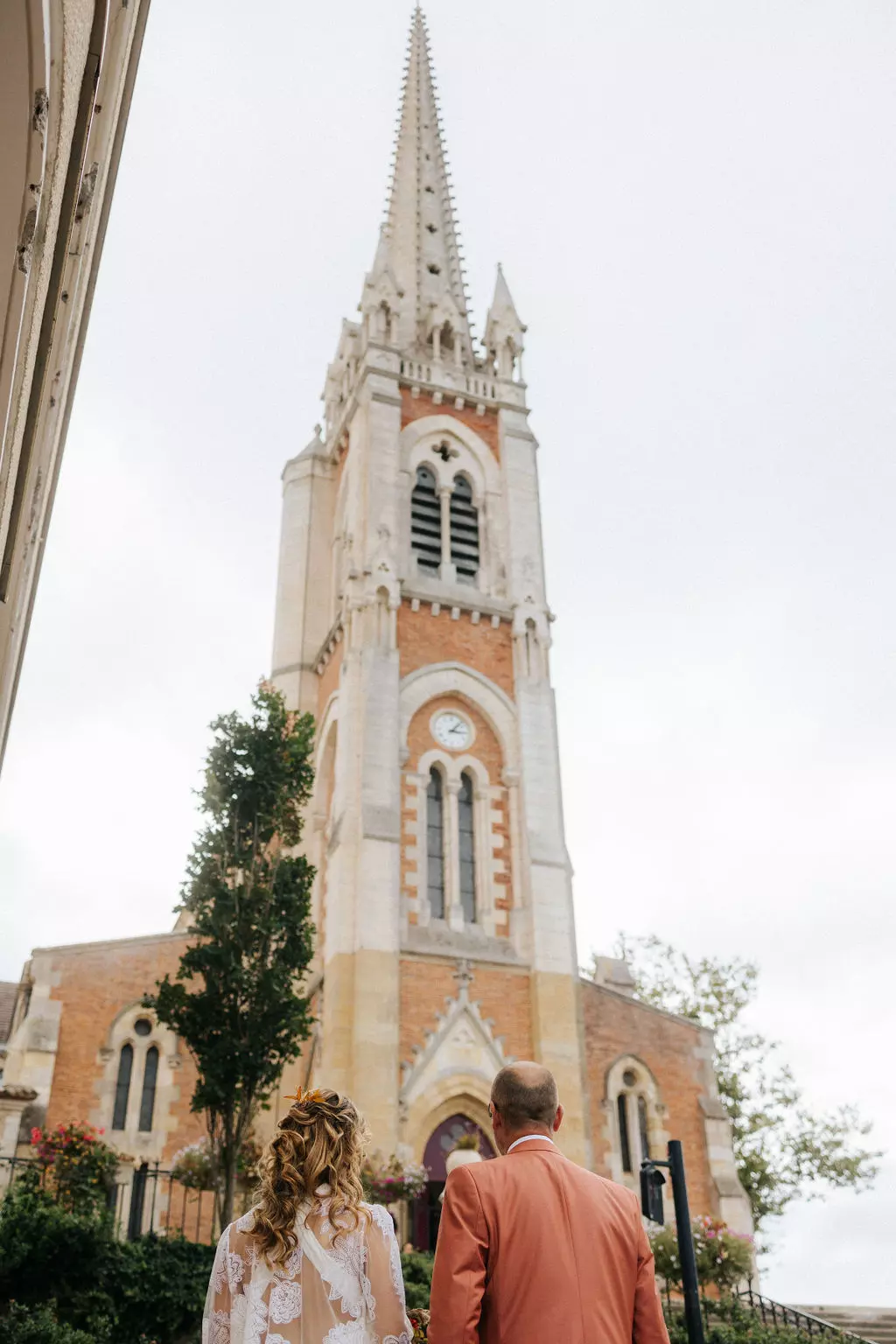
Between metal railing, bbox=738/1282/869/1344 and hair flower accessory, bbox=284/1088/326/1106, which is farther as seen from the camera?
metal railing, bbox=738/1282/869/1344

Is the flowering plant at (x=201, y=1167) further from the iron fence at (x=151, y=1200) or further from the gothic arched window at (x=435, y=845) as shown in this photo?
the gothic arched window at (x=435, y=845)

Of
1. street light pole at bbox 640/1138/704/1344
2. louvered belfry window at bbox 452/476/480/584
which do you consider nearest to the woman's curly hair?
street light pole at bbox 640/1138/704/1344

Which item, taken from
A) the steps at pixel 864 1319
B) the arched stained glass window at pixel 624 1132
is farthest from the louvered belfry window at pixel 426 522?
the steps at pixel 864 1319

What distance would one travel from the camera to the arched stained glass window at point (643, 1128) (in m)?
23.1

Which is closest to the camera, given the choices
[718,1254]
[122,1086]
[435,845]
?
[718,1254]

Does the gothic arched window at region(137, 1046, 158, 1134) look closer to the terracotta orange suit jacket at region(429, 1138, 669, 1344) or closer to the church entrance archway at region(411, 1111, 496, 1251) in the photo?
the church entrance archway at region(411, 1111, 496, 1251)

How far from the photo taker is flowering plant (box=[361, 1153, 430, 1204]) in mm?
18703

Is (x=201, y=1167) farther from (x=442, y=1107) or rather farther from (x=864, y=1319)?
(x=864, y=1319)

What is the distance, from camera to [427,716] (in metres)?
25.8

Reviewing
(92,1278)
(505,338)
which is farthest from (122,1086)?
(505,338)

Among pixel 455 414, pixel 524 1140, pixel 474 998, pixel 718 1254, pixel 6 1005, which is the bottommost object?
pixel 524 1140

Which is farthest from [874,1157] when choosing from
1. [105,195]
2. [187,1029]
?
[105,195]

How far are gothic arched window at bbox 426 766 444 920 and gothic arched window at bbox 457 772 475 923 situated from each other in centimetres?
39

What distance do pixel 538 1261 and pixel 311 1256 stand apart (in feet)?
2.58
